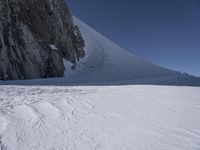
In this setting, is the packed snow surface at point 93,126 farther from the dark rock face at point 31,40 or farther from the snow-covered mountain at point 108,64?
the snow-covered mountain at point 108,64

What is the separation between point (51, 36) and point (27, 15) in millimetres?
3256

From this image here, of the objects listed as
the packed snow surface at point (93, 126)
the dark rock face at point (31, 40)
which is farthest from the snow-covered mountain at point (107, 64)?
the packed snow surface at point (93, 126)

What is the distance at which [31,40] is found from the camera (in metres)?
16.4

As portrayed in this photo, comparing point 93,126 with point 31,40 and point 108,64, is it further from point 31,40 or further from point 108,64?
point 108,64

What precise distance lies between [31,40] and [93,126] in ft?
47.2

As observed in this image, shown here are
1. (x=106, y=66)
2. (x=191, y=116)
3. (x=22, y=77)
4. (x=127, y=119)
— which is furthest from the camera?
(x=106, y=66)

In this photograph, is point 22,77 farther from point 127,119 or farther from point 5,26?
point 127,119

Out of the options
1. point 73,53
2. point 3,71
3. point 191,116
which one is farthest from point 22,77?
point 191,116

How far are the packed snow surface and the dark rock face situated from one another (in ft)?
32.9

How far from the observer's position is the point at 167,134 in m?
3.35

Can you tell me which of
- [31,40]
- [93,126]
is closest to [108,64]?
[31,40]

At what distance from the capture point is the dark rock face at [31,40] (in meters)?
14.2

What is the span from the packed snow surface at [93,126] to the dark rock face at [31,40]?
32.9ft

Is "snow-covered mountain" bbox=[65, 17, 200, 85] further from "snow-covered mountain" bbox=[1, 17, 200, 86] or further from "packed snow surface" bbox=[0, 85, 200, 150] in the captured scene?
"packed snow surface" bbox=[0, 85, 200, 150]
